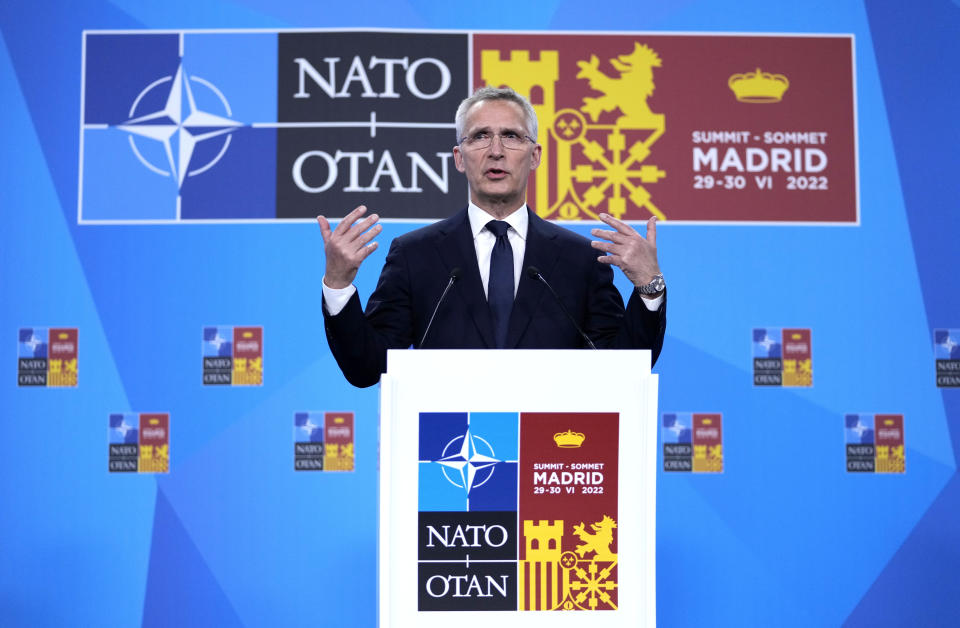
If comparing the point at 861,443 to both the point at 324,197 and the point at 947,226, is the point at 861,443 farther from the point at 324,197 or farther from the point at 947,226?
the point at 324,197

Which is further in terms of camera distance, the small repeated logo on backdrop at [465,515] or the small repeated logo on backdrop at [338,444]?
the small repeated logo on backdrop at [338,444]

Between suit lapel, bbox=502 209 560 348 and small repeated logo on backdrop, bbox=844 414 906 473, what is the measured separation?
2.16 metres

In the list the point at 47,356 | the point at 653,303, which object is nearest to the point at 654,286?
the point at 653,303

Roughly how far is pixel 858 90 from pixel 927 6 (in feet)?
1.56

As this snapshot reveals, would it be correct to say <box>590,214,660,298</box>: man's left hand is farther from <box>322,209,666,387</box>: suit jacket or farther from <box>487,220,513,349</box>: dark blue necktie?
<box>487,220,513,349</box>: dark blue necktie

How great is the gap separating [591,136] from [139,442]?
2.13m

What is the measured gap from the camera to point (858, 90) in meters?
3.93

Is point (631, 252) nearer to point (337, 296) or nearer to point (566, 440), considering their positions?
point (566, 440)

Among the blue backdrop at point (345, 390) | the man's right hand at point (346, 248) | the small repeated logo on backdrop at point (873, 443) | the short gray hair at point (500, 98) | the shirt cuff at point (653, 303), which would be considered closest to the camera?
the man's right hand at point (346, 248)

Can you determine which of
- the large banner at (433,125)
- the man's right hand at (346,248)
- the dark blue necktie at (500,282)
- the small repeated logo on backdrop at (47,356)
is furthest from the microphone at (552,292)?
the small repeated logo on backdrop at (47,356)

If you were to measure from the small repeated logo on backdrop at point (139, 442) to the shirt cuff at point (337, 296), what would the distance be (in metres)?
2.14

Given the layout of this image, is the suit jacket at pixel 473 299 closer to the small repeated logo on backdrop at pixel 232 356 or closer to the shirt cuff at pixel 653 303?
the shirt cuff at pixel 653 303

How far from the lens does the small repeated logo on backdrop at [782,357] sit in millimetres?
3807

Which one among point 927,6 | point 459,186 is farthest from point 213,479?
point 927,6
